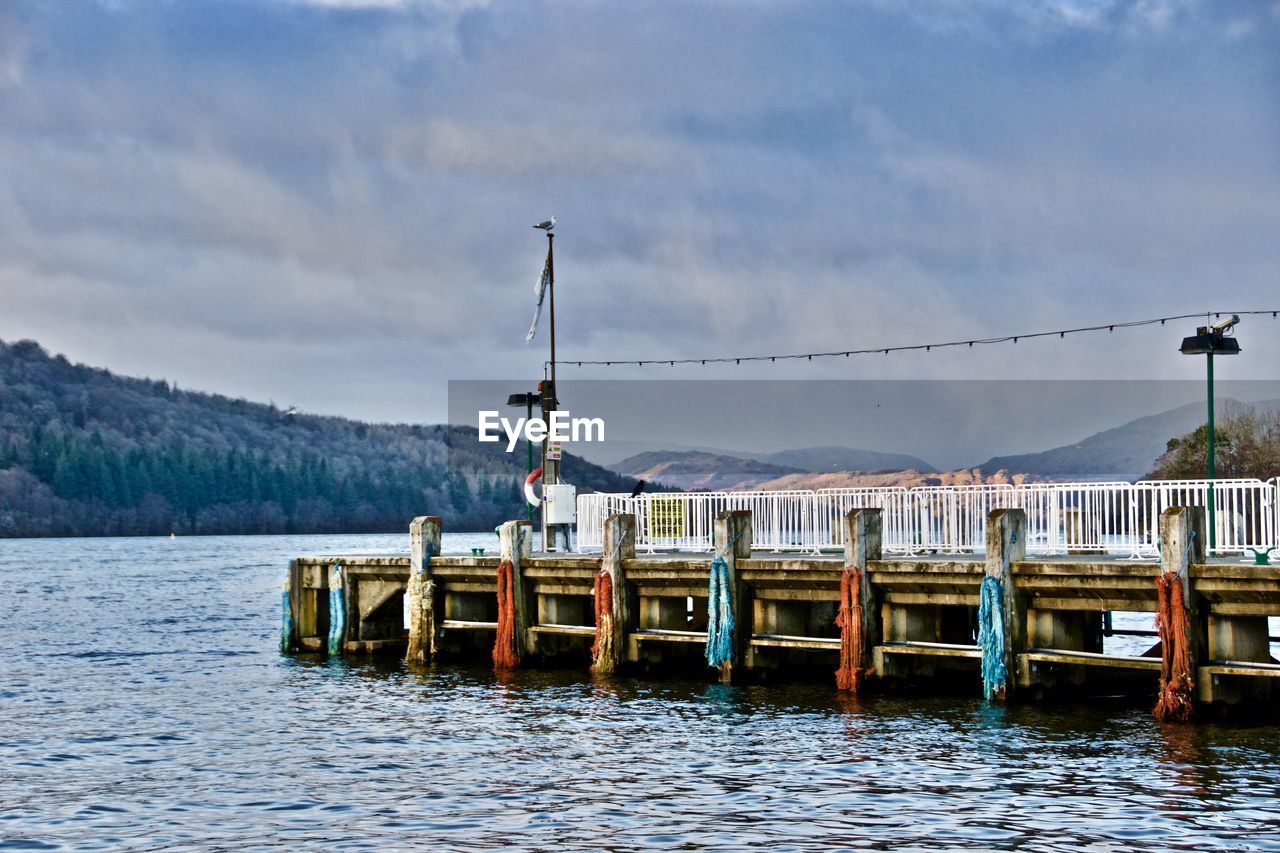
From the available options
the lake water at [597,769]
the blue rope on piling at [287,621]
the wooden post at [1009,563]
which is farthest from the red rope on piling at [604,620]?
the blue rope on piling at [287,621]

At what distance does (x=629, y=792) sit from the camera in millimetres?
20172

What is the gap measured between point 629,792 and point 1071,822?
5.43 m

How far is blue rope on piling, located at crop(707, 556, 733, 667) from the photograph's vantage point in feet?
89.9

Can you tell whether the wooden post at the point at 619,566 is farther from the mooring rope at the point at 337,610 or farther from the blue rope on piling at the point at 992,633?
the mooring rope at the point at 337,610

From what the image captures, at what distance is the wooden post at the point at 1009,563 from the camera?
78.0 feet

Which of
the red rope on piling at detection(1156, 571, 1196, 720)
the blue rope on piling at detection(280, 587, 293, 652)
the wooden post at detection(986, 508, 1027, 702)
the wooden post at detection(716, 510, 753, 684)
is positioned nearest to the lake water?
the red rope on piling at detection(1156, 571, 1196, 720)

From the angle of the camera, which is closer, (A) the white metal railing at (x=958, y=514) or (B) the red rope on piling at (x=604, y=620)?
(A) the white metal railing at (x=958, y=514)

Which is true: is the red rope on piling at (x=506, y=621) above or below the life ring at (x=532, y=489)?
below

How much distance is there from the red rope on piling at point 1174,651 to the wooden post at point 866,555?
458 centimetres

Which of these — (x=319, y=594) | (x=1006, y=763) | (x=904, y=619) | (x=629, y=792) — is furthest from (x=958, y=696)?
(x=319, y=594)

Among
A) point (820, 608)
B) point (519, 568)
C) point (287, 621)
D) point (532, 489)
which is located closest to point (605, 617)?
point (519, 568)

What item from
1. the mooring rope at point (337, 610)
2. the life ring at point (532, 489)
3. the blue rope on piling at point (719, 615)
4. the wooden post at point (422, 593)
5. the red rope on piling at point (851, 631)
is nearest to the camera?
the red rope on piling at point (851, 631)

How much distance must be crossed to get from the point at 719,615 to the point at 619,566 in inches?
91.8

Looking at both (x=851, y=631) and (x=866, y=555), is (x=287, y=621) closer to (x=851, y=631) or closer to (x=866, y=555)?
(x=851, y=631)
